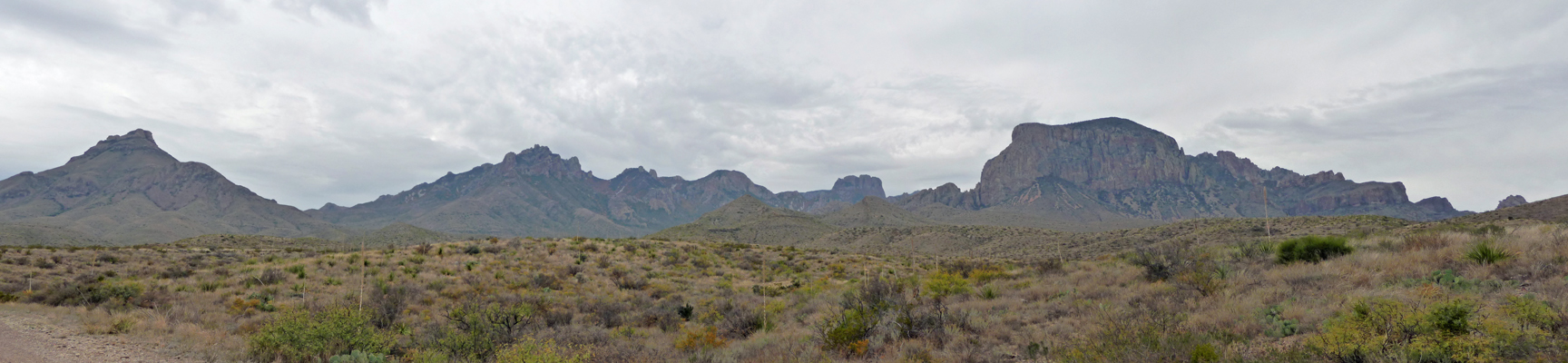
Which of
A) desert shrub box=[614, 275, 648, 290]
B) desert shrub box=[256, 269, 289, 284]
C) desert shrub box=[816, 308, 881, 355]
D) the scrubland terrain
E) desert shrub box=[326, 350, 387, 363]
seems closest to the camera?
the scrubland terrain

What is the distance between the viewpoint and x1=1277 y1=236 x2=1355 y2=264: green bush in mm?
13312

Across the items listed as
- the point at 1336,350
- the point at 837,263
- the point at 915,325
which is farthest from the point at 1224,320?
the point at 837,263

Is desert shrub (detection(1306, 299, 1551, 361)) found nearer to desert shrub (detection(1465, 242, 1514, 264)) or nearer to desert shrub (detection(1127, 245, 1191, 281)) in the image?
desert shrub (detection(1465, 242, 1514, 264))

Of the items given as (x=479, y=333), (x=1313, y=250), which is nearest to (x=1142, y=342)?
(x=1313, y=250)

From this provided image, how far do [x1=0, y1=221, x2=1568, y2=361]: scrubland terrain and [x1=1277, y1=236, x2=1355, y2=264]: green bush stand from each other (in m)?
0.05

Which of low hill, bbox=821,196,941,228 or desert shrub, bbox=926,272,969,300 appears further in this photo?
low hill, bbox=821,196,941,228

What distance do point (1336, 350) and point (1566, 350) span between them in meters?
1.52

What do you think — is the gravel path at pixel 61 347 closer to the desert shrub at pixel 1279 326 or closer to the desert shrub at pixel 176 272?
the desert shrub at pixel 176 272

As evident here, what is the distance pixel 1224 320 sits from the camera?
329 inches

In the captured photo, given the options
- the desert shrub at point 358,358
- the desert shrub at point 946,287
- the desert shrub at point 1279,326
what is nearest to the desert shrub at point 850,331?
the desert shrub at point 946,287

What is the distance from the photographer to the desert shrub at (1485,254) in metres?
9.71

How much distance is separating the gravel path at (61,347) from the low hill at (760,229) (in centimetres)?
9637

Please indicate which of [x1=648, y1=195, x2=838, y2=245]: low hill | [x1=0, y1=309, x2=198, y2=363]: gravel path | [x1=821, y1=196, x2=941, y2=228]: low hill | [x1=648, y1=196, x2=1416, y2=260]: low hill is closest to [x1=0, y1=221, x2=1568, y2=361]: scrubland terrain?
[x1=0, y1=309, x2=198, y2=363]: gravel path

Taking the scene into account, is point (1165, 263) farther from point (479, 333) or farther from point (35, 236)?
point (35, 236)
